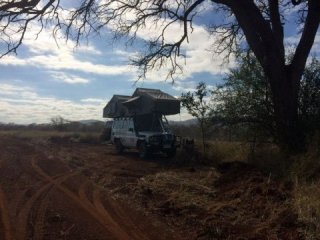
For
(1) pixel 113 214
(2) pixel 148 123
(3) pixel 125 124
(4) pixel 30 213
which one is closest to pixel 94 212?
(1) pixel 113 214

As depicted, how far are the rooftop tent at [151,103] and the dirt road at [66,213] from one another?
406 inches

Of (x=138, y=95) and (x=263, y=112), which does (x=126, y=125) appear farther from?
(x=263, y=112)

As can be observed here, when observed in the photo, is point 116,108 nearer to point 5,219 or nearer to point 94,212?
point 94,212

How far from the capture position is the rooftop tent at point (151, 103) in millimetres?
26938

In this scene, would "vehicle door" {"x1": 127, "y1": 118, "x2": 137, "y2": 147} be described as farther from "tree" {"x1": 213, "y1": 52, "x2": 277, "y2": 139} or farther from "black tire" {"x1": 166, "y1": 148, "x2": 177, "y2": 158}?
"tree" {"x1": 213, "y1": 52, "x2": 277, "y2": 139}

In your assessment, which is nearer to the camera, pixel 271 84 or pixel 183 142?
pixel 271 84

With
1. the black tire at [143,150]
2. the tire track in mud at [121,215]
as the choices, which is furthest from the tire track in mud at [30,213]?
the black tire at [143,150]

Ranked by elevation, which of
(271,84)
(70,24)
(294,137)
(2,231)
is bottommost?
(2,231)

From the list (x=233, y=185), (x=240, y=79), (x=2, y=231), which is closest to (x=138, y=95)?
(x=240, y=79)

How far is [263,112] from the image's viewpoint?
18641 mm

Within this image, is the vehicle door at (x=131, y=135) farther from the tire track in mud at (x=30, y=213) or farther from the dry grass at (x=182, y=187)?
the tire track in mud at (x=30, y=213)

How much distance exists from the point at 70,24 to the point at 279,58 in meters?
7.67

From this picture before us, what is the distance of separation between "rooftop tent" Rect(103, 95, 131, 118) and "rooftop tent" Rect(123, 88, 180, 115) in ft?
4.41

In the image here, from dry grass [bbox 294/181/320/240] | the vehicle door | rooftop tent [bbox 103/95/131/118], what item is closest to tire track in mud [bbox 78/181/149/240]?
dry grass [bbox 294/181/320/240]
